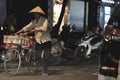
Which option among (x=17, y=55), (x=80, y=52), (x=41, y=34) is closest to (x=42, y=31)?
(x=41, y=34)

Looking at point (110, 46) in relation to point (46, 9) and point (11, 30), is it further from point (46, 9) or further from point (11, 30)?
point (46, 9)

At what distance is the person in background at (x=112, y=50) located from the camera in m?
7.48

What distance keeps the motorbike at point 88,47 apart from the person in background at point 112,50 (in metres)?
12.2

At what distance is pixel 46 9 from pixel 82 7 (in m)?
5.49

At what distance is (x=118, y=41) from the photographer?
24.6 feet

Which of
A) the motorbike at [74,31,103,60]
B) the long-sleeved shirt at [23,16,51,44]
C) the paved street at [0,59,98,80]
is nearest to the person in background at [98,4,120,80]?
the paved street at [0,59,98,80]

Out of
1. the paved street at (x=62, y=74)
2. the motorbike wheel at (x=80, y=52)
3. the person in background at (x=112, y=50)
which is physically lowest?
the paved street at (x=62, y=74)

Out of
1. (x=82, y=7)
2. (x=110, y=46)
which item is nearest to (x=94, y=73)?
(x=110, y=46)

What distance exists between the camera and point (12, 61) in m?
13.2

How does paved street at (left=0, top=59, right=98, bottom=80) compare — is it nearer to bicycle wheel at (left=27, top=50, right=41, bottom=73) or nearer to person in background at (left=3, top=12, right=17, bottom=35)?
bicycle wheel at (left=27, top=50, right=41, bottom=73)

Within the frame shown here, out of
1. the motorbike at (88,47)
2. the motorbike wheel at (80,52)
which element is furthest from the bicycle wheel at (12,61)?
the motorbike at (88,47)

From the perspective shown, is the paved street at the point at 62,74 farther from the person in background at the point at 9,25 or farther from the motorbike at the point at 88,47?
the motorbike at the point at 88,47

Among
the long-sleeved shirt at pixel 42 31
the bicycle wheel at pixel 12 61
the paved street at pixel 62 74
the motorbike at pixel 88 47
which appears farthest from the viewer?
the motorbike at pixel 88 47

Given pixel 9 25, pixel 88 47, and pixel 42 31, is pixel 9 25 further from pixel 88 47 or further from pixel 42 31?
pixel 42 31
